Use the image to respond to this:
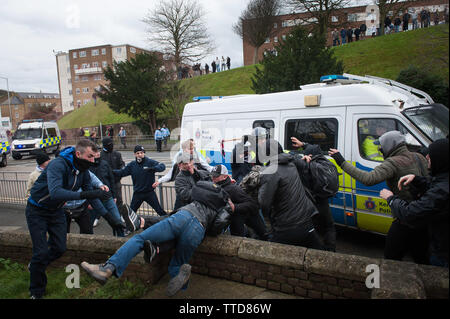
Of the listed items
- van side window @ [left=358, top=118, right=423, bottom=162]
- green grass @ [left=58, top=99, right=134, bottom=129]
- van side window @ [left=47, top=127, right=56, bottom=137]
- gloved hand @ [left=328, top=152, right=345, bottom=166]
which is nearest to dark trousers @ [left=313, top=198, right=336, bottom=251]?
gloved hand @ [left=328, top=152, right=345, bottom=166]

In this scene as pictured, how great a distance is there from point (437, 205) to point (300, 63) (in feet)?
58.1

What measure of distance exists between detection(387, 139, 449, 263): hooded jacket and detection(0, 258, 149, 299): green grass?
2.90m

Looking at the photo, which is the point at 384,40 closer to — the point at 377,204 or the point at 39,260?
the point at 377,204

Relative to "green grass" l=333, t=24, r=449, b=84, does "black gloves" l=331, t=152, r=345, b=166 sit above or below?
→ below

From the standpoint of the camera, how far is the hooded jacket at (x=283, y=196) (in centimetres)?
341

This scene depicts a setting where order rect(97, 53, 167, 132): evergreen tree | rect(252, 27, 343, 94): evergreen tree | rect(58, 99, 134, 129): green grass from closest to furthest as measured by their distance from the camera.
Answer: rect(252, 27, 343, 94): evergreen tree → rect(97, 53, 167, 132): evergreen tree → rect(58, 99, 134, 129): green grass

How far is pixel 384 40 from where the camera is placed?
30.6 meters

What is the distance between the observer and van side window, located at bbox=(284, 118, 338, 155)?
5.28 meters

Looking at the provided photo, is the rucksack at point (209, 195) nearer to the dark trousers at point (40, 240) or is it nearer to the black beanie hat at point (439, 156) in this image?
the dark trousers at point (40, 240)

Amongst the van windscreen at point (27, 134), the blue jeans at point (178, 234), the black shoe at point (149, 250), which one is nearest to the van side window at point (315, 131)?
the blue jeans at point (178, 234)

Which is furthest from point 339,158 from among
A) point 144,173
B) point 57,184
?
point 144,173

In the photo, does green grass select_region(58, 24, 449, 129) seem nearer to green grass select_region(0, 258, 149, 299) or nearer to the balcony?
green grass select_region(0, 258, 149, 299)

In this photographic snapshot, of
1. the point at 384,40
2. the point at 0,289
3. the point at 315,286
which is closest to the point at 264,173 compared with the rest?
the point at 315,286

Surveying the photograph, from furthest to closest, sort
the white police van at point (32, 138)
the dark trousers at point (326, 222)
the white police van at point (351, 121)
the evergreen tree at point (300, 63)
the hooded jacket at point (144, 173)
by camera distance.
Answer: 1. the white police van at point (32, 138)
2. the evergreen tree at point (300, 63)
3. the hooded jacket at point (144, 173)
4. the white police van at point (351, 121)
5. the dark trousers at point (326, 222)
